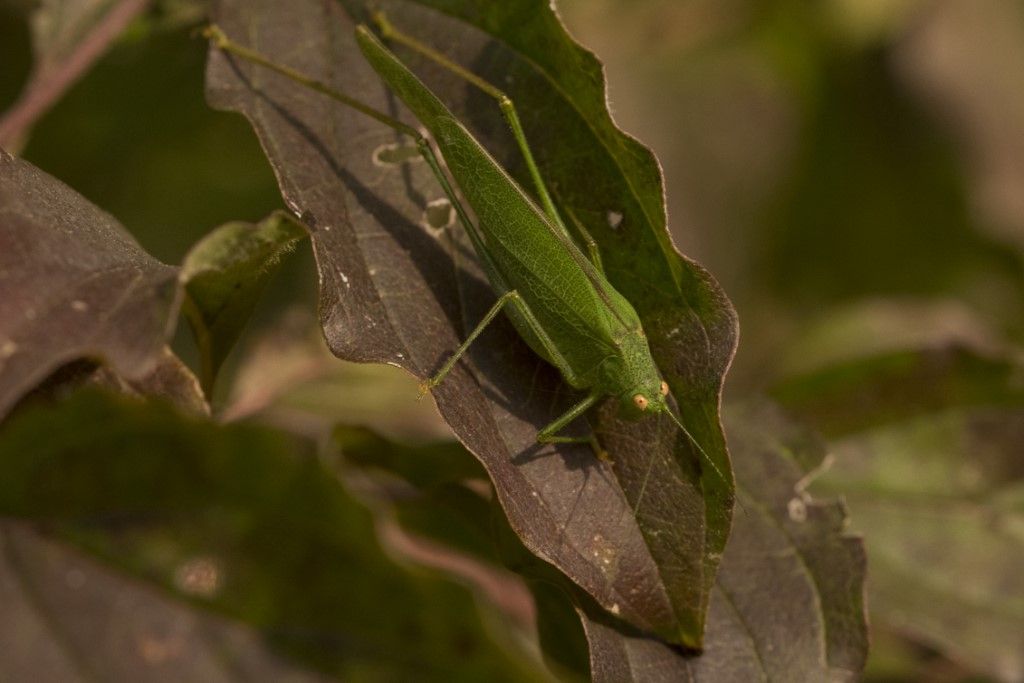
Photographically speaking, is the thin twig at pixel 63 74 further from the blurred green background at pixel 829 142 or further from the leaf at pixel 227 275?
the blurred green background at pixel 829 142

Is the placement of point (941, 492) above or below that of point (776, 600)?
above

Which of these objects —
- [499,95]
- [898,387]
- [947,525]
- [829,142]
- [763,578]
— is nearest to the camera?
[763,578]

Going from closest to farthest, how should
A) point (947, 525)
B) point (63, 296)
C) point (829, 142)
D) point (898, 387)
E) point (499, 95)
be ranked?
point (63, 296) → point (499, 95) → point (947, 525) → point (898, 387) → point (829, 142)

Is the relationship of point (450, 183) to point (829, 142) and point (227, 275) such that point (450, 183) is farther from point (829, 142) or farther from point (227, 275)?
point (829, 142)

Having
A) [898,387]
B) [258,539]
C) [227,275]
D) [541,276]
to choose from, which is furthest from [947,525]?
[227,275]

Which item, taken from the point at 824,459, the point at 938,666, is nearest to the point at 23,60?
the point at 824,459
